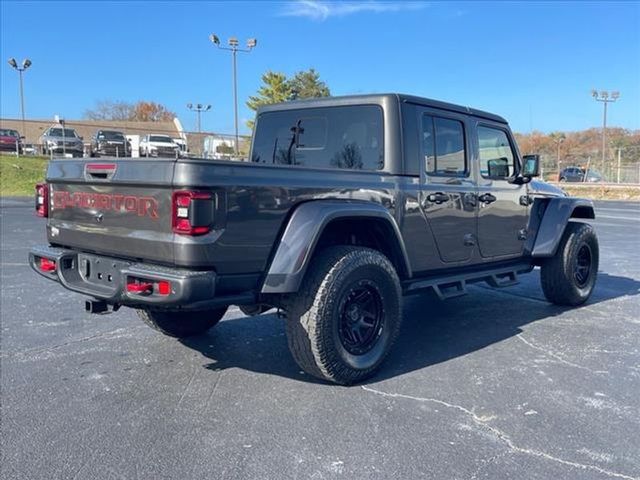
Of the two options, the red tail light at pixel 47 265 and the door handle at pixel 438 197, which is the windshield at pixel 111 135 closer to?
the red tail light at pixel 47 265

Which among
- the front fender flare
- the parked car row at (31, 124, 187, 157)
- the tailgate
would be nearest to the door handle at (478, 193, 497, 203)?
the front fender flare

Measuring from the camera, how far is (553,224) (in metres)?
5.89

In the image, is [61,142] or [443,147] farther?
[61,142]

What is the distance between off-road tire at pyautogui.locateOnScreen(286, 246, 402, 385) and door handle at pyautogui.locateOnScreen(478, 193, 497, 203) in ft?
4.79

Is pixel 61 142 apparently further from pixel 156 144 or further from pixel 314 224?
pixel 314 224

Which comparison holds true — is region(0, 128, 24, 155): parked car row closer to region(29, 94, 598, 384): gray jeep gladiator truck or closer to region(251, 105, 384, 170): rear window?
region(251, 105, 384, 170): rear window

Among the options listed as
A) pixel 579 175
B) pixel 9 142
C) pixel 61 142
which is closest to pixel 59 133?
pixel 61 142

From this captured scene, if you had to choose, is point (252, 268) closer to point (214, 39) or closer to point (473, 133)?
point (473, 133)

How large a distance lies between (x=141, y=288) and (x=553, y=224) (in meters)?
4.43

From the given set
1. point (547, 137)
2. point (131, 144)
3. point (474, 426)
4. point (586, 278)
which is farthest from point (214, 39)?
point (547, 137)

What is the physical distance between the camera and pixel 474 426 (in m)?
3.24

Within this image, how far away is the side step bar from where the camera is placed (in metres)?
4.54

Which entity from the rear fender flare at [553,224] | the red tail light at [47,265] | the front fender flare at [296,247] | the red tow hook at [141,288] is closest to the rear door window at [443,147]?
the front fender flare at [296,247]

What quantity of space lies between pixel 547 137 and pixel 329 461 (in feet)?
252
